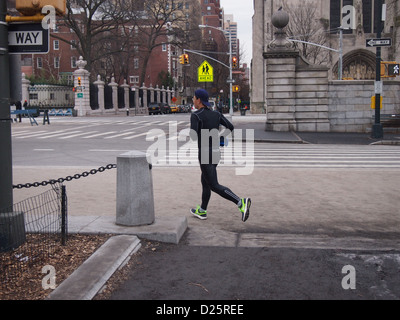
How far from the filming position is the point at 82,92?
53.1 m

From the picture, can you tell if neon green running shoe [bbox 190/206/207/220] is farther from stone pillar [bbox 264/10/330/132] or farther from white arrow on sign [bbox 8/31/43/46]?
stone pillar [bbox 264/10/330/132]

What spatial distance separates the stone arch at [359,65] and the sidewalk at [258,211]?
143 feet

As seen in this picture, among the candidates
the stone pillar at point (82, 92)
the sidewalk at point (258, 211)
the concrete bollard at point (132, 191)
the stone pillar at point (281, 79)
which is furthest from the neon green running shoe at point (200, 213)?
the stone pillar at point (82, 92)

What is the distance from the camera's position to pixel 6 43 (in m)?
5.51

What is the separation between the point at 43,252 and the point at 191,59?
305 ft

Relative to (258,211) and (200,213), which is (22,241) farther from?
(258,211)

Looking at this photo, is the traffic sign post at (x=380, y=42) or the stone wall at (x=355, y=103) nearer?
the traffic sign post at (x=380, y=42)

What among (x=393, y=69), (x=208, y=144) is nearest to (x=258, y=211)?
(x=208, y=144)

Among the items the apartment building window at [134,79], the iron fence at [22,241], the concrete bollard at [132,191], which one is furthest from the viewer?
the apartment building window at [134,79]

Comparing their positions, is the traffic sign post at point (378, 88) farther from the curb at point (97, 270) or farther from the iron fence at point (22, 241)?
the iron fence at point (22, 241)

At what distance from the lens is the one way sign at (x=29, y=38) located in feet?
18.2

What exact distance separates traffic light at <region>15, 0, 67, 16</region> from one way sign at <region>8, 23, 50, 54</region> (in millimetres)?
164
